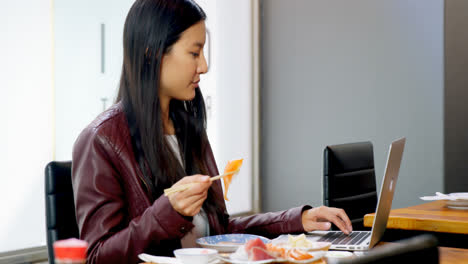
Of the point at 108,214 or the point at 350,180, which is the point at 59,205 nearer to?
the point at 108,214

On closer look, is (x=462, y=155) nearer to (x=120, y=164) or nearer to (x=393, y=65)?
(x=393, y=65)

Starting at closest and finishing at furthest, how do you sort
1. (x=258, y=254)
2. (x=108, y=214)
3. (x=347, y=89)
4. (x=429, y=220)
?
(x=258, y=254)
(x=108, y=214)
(x=429, y=220)
(x=347, y=89)

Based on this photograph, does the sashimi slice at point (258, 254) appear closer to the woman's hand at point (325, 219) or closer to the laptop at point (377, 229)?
the laptop at point (377, 229)

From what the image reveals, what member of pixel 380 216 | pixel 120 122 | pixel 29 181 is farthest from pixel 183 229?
pixel 29 181

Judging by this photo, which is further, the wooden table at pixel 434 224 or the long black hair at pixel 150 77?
the wooden table at pixel 434 224

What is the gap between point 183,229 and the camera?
4.09ft

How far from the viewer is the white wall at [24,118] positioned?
2.52 m

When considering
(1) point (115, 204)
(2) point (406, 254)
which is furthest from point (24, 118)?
(2) point (406, 254)

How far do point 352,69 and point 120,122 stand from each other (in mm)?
2630

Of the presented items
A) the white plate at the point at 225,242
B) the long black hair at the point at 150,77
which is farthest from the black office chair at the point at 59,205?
the white plate at the point at 225,242

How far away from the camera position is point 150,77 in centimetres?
151

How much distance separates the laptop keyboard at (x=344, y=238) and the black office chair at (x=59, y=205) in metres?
0.66

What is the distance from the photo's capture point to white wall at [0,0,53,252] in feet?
8.26

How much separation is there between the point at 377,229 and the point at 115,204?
646mm
